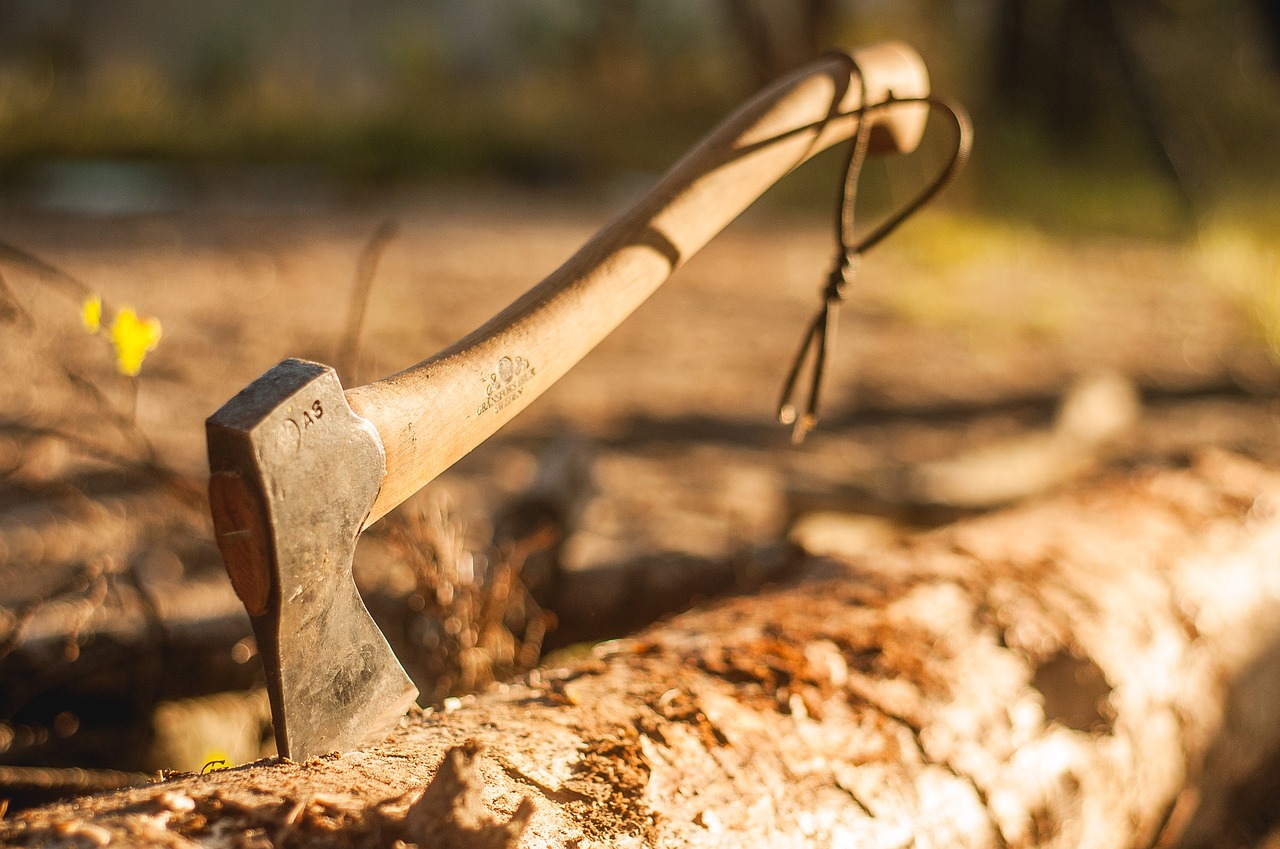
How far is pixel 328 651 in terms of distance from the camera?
972 mm

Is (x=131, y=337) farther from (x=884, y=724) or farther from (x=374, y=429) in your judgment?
(x=884, y=724)

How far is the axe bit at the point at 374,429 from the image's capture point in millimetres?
873

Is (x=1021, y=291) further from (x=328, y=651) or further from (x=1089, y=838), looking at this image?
(x=328, y=651)

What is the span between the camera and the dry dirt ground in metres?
1.67

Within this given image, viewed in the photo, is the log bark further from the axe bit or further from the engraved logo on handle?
the engraved logo on handle

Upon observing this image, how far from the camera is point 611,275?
125 centimetres

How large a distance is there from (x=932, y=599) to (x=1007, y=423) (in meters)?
2.34

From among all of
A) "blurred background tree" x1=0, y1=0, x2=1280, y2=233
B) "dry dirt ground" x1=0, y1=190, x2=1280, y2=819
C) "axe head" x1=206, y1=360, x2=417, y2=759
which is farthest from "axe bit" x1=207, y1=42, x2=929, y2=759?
"blurred background tree" x1=0, y1=0, x2=1280, y2=233

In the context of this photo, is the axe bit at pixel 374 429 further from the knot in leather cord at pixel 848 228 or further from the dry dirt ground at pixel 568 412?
the dry dirt ground at pixel 568 412

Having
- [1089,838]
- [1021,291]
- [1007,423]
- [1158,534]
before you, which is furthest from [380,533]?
[1021,291]

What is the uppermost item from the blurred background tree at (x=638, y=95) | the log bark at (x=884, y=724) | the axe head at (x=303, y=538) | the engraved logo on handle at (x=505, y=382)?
the blurred background tree at (x=638, y=95)

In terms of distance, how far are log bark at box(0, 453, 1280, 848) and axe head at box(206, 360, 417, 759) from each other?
6 cm

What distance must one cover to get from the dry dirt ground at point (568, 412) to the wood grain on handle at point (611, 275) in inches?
23.7

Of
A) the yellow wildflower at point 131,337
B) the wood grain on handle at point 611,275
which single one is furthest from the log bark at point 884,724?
the yellow wildflower at point 131,337
